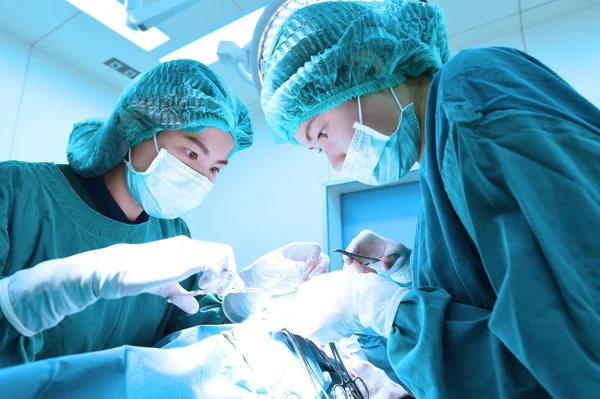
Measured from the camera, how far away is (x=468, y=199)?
0.57 meters

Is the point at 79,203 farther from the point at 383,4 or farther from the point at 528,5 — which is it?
the point at 528,5

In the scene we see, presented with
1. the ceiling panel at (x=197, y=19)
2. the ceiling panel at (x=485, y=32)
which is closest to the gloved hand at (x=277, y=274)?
the ceiling panel at (x=197, y=19)

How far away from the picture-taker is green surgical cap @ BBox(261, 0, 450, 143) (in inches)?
37.4

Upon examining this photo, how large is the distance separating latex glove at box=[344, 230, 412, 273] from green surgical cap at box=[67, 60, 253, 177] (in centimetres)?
65

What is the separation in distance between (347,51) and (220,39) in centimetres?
107

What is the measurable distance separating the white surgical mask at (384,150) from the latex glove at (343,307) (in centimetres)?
30

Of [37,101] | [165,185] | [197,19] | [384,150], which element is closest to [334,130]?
[384,150]

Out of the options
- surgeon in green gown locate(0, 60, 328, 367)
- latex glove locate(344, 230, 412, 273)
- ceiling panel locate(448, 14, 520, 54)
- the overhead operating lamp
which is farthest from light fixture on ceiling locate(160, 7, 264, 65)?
ceiling panel locate(448, 14, 520, 54)

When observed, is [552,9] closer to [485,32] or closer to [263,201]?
[485,32]

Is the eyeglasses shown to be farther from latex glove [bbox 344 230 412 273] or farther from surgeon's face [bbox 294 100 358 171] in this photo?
surgeon's face [bbox 294 100 358 171]

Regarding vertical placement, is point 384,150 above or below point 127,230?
above

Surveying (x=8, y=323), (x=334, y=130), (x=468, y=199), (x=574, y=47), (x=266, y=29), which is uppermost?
(x=574, y=47)

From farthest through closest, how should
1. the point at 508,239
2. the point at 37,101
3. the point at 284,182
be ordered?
the point at 284,182 → the point at 37,101 → the point at 508,239

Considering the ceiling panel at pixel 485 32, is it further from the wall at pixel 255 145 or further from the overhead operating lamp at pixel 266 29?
the overhead operating lamp at pixel 266 29
